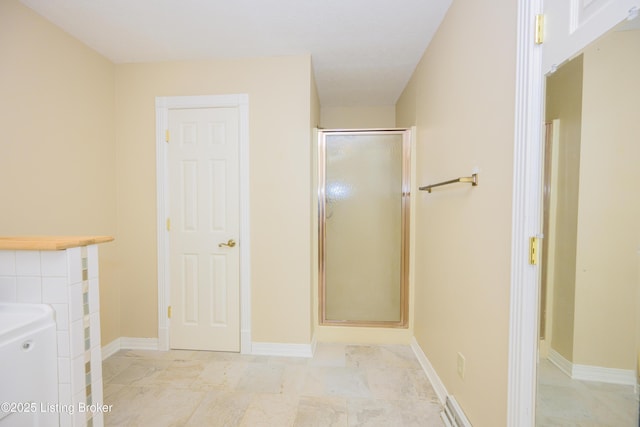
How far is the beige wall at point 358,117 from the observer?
3453 millimetres

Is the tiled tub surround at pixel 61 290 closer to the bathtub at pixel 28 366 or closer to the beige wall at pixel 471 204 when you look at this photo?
the bathtub at pixel 28 366

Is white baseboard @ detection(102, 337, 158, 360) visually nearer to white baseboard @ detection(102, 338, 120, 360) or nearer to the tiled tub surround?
white baseboard @ detection(102, 338, 120, 360)

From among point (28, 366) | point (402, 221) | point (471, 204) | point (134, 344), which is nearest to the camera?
point (28, 366)

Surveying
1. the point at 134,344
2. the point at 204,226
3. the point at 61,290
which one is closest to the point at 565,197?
the point at 61,290

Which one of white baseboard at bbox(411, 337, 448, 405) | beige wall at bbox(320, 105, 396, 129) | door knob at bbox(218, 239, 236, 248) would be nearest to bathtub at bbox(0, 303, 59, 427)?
door knob at bbox(218, 239, 236, 248)

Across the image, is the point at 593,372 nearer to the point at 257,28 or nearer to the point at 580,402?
the point at 580,402

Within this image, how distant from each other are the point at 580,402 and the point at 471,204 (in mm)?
845

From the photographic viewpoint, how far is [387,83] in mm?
2734

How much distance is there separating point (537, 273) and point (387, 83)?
2.40 metres

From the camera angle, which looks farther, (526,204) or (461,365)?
(461,365)

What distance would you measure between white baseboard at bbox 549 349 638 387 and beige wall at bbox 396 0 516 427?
0.21 m

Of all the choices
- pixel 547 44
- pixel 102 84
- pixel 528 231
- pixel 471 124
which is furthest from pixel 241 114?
pixel 528 231

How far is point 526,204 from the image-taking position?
0.95 meters

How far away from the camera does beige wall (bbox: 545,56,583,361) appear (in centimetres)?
79
